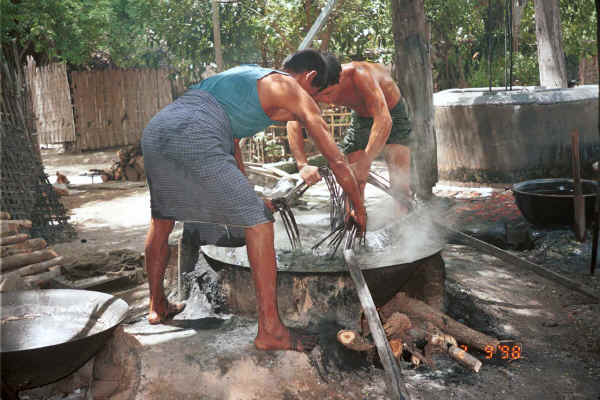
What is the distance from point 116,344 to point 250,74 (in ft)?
4.85

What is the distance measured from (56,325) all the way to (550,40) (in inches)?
334


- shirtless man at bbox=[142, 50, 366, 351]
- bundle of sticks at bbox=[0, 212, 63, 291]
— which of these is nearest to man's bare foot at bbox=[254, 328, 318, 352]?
shirtless man at bbox=[142, 50, 366, 351]

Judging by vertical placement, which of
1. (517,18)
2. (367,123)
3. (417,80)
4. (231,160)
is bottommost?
(231,160)

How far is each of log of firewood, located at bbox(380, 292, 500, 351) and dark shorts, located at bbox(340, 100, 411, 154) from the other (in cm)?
183

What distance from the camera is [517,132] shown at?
7.25 meters

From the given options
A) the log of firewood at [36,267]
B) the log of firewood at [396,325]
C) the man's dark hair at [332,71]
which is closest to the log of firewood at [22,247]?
the log of firewood at [36,267]

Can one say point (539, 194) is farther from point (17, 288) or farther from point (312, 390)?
point (17, 288)

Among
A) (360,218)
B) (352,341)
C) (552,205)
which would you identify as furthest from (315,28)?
(352,341)

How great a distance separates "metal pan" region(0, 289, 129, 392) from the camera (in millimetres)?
2053

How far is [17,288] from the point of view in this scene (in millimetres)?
2869

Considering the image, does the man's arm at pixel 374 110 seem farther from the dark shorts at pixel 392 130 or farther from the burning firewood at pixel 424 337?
the burning firewood at pixel 424 337

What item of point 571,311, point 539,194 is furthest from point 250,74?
point 539,194

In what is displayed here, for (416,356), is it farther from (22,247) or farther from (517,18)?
(517,18)

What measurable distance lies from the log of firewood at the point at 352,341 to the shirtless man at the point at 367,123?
0.83m
